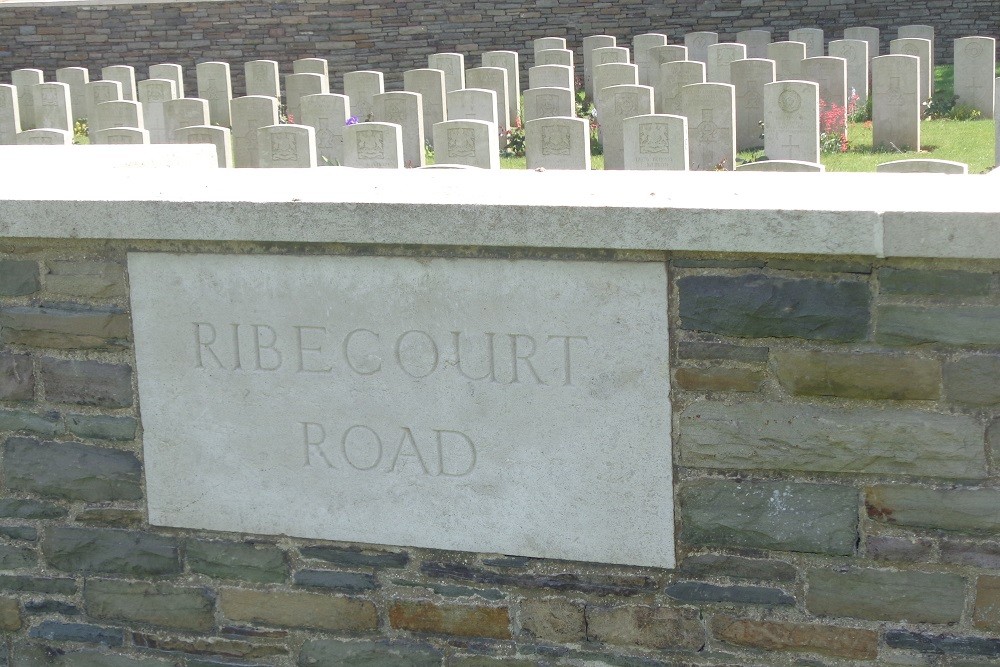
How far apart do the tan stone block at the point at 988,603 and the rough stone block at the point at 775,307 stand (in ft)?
1.94

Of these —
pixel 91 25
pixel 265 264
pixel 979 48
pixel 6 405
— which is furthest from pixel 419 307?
pixel 91 25

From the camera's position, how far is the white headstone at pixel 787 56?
13.2 meters

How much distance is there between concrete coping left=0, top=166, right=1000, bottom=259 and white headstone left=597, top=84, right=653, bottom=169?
7137mm

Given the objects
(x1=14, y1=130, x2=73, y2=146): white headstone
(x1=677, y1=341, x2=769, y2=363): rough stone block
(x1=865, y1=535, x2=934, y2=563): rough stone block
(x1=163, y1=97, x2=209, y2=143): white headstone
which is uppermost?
(x1=163, y1=97, x2=209, y2=143): white headstone

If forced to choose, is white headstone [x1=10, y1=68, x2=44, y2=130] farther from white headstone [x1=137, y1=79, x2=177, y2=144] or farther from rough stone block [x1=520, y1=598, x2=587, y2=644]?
rough stone block [x1=520, y1=598, x2=587, y2=644]

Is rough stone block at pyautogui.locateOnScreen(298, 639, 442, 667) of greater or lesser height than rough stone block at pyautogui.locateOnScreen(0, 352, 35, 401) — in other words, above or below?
below

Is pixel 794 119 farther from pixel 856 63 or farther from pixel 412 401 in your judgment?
pixel 412 401

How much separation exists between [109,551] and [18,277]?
72cm

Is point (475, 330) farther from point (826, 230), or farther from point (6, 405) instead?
point (6, 405)

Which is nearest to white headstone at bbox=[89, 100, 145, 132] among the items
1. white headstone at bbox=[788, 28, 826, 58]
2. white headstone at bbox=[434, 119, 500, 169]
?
white headstone at bbox=[434, 119, 500, 169]

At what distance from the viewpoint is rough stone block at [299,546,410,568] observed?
302 cm

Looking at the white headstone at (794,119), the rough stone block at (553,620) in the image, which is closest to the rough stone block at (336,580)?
the rough stone block at (553,620)

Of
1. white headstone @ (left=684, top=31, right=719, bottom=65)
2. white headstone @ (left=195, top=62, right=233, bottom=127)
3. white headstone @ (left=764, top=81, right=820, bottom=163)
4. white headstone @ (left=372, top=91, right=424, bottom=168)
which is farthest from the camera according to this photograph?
white headstone @ (left=684, top=31, right=719, bottom=65)

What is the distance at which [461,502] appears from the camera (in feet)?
9.59
